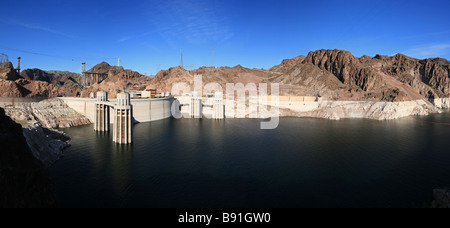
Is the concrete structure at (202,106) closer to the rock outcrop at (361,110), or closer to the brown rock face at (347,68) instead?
the rock outcrop at (361,110)

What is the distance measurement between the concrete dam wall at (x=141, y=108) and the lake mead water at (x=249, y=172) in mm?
14056

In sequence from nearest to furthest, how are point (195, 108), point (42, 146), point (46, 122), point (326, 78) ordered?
point (42, 146) < point (46, 122) < point (195, 108) < point (326, 78)

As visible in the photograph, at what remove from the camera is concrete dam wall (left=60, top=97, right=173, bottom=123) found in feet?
190

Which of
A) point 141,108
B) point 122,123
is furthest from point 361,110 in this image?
point 122,123

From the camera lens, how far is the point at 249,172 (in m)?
27.5

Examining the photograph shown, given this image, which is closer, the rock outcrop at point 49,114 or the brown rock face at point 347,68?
the rock outcrop at point 49,114

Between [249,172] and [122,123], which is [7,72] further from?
[249,172]

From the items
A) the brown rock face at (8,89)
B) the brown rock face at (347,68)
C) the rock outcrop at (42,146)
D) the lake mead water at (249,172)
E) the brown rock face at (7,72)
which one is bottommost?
the lake mead water at (249,172)

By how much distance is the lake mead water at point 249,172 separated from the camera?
20.8m

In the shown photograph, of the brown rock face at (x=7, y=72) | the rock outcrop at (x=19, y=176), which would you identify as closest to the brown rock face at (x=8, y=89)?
the brown rock face at (x=7, y=72)

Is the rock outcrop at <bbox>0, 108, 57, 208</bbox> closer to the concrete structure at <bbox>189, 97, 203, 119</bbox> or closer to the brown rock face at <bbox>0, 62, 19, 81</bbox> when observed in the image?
the concrete structure at <bbox>189, 97, 203, 119</bbox>

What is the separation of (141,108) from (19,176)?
52744 millimetres
